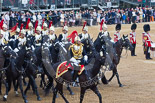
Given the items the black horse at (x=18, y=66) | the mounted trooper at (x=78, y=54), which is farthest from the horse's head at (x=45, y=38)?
the mounted trooper at (x=78, y=54)

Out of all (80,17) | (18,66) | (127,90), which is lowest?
(127,90)

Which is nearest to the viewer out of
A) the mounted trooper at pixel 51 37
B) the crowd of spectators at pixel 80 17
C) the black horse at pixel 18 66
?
the black horse at pixel 18 66

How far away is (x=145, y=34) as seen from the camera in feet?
73.0

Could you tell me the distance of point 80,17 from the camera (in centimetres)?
3672

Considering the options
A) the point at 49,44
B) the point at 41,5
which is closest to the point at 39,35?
the point at 49,44

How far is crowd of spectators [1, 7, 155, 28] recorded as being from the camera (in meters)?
32.9

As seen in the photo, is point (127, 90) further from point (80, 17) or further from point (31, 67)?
point (80, 17)

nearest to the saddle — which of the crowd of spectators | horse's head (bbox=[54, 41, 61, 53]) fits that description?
horse's head (bbox=[54, 41, 61, 53])

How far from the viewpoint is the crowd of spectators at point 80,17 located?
32.9 m

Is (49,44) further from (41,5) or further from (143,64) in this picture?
(41,5)

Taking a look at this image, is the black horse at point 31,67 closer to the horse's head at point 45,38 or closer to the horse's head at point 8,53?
the horse's head at point 8,53

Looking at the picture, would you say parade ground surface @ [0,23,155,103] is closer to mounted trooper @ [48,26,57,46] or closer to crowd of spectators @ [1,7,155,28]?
mounted trooper @ [48,26,57,46]

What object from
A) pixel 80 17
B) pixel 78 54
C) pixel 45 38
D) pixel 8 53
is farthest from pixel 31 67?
pixel 80 17

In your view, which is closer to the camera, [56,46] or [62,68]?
[62,68]
